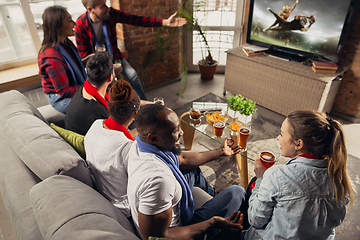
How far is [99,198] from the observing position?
1.12 metres

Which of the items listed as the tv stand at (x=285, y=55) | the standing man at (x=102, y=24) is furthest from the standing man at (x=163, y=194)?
the tv stand at (x=285, y=55)

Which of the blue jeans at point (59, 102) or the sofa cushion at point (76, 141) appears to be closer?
the sofa cushion at point (76, 141)

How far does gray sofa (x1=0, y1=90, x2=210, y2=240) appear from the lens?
884 millimetres

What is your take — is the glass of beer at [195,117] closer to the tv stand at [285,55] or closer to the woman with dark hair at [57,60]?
the woman with dark hair at [57,60]

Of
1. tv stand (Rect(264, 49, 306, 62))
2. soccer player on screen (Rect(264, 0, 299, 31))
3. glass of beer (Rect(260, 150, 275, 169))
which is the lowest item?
glass of beer (Rect(260, 150, 275, 169))

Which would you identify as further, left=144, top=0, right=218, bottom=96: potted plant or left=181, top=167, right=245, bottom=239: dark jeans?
left=144, top=0, right=218, bottom=96: potted plant

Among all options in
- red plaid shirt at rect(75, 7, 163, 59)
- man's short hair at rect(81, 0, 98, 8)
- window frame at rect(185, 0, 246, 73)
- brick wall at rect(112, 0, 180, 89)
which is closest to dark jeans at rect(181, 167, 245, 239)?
red plaid shirt at rect(75, 7, 163, 59)

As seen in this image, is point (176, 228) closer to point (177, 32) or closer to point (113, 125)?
point (113, 125)

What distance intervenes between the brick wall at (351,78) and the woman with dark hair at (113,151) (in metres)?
2.67

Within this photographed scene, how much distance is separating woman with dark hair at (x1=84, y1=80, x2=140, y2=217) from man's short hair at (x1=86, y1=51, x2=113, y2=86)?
43 centimetres

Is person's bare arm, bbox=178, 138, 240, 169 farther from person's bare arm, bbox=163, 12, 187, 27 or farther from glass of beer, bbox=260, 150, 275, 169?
person's bare arm, bbox=163, 12, 187, 27

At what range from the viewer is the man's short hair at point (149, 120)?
1.12 metres

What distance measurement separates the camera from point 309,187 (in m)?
0.97

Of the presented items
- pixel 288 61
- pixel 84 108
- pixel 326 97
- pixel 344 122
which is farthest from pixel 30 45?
pixel 344 122
